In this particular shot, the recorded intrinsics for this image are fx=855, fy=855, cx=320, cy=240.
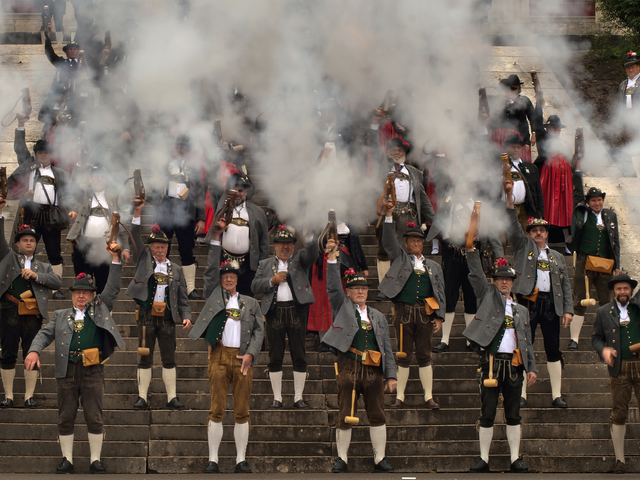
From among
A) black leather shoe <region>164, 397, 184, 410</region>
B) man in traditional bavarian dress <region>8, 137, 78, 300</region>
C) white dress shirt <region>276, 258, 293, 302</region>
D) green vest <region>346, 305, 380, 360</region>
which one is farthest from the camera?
man in traditional bavarian dress <region>8, 137, 78, 300</region>

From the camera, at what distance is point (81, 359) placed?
353 inches

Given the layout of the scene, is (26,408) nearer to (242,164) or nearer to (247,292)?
(247,292)

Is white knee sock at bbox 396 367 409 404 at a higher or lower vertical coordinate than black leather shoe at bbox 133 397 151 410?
higher

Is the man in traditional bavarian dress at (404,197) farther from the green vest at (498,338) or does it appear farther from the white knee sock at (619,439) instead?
the white knee sock at (619,439)

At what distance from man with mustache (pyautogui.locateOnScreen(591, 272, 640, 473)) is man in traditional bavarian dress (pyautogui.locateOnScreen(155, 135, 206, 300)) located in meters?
5.23

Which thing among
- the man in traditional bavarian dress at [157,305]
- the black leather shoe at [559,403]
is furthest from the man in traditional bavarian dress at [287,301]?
the black leather shoe at [559,403]

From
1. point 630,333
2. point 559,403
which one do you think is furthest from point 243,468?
point 630,333

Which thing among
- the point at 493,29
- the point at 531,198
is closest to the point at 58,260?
the point at 531,198

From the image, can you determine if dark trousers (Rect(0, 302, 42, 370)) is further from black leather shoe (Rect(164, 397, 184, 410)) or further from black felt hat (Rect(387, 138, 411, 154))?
black felt hat (Rect(387, 138, 411, 154))

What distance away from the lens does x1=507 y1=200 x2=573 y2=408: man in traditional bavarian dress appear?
9844mm

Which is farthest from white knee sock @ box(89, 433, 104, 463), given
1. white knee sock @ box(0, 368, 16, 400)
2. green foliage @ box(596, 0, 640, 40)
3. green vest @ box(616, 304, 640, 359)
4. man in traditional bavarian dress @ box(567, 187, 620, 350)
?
green foliage @ box(596, 0, 640, 40)

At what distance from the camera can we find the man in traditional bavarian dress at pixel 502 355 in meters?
8.89

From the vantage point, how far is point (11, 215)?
1304 centimetres

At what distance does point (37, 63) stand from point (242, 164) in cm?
704
